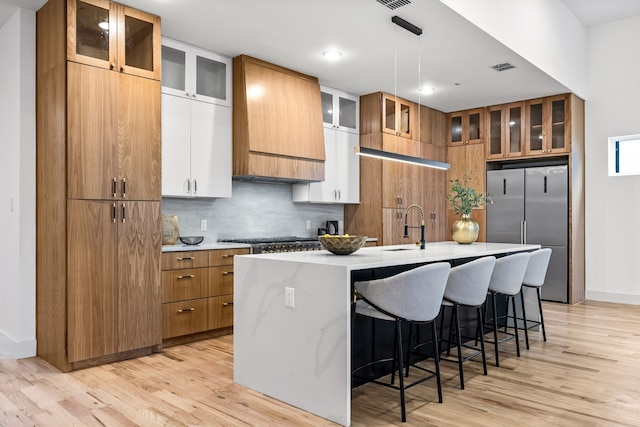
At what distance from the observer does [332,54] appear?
15.4 ft

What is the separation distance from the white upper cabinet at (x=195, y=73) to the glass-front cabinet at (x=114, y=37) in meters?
0.47

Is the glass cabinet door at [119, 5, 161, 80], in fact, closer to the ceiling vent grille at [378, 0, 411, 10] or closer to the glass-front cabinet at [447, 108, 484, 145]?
the ceiling vent grille at [378, 0, 411, 10]

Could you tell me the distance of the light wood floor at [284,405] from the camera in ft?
8.59

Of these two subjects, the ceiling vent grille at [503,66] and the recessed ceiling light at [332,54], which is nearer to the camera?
the recessed ceiling light at [332,54]

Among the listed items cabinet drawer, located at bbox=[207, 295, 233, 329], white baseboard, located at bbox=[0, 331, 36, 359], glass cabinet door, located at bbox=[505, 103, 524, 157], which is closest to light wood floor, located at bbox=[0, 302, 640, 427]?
white baseboard, located at bbox=[0, 331, 36, 359]

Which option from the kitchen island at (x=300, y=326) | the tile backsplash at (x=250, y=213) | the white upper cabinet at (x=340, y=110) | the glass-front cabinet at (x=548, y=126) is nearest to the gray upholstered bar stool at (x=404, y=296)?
the kitchen island at (x=300, y=326)

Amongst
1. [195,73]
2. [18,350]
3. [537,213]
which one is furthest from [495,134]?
[18,350]

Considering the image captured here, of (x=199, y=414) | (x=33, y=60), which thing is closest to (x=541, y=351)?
(x=199, y=414)

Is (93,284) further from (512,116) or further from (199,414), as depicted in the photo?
(512,116)

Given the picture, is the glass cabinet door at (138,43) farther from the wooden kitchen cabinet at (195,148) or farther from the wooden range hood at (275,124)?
the wooden range hood at (275,124)

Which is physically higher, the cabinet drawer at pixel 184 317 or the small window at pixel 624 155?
the small window at pixel 624 155

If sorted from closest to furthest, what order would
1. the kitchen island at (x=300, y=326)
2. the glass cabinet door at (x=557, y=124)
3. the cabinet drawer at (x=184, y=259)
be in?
the kitchen island at (x=300, y=326) → the cabinet drawer at (x=184, y=259) → the glass cabinet door at (x=557, y=124)

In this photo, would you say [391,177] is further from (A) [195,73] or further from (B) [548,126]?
(A) [195,73]

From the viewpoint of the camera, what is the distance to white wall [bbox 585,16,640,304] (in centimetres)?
607
